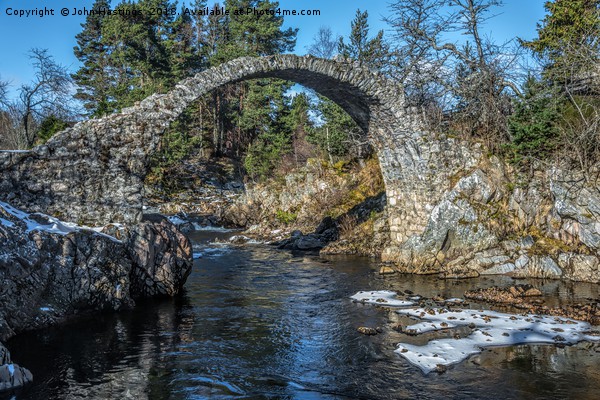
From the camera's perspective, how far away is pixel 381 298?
944 cm

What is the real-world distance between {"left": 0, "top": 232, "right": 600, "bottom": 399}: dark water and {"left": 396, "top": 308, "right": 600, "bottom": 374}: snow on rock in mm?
204

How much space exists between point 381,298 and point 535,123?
21.4 feet

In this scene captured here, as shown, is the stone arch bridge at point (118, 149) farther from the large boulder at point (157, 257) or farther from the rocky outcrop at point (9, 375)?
the rocky outcrop at point (9, 375)

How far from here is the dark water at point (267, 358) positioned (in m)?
5.28

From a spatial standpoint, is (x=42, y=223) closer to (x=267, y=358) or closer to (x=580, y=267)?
(x=267, y=358)

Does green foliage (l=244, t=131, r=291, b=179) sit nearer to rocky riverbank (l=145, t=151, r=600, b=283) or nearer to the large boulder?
rocky riverbank (l=145, t=151, r=600, b=283)

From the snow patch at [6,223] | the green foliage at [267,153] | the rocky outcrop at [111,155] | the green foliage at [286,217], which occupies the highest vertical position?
the green foliage at [267,153]

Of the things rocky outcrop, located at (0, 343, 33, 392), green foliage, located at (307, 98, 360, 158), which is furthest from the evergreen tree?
rocky outcrop, located at (0, 343, 33, 392)

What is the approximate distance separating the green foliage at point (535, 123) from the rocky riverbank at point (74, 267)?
30.2ft

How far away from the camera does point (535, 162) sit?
12.1 meters

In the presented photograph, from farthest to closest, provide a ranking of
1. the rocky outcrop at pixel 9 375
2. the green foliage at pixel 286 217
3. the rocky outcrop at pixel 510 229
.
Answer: the green foliage at pixel 286 217
the rocky outcrop at pixel 510 229
the rocky outcrop at pixel 9 375

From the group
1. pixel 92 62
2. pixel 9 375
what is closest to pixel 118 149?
pixel 9 375

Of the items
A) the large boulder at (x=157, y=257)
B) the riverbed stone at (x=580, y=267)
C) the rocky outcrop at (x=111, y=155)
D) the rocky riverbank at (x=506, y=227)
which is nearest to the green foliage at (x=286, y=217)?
the rocky riverbank at (x=506, y=227)

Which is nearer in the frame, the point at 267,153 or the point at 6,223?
the point at 6,223
